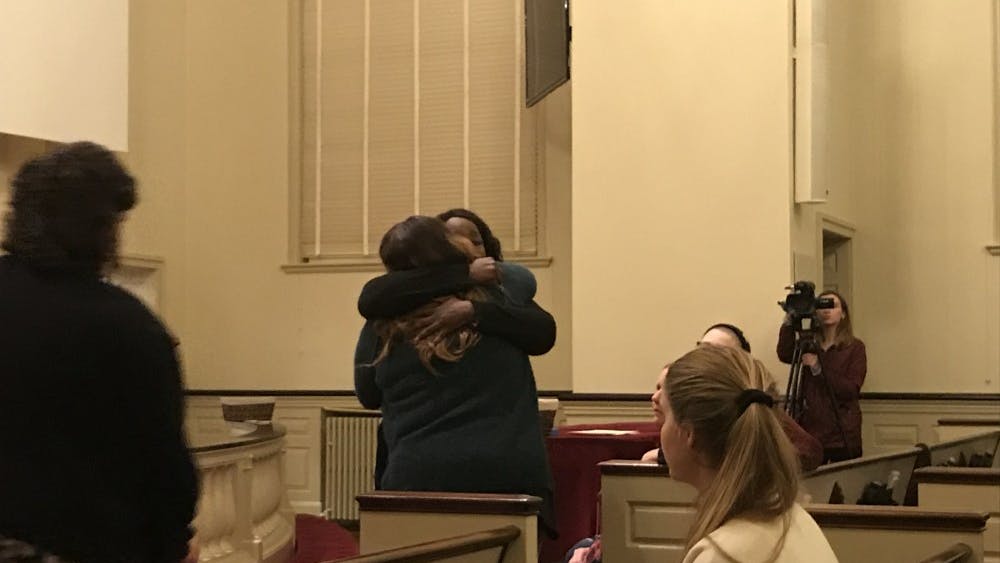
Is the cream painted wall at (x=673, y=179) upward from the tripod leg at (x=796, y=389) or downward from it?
upward

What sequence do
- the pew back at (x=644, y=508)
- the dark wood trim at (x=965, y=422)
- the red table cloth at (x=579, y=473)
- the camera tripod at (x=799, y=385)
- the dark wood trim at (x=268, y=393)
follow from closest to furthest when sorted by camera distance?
the pew back at (x=644, y=508) → the red table cloth at (x=579, y=473) → the camera tripod at (x=799, y=385) → the dark wood trim at (x=965, y=422) → the dark wood trim at (x=268, y=393)

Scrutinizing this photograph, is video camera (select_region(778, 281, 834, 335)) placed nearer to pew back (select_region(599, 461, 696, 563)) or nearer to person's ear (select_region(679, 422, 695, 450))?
pew back (select_region(599, 461, 696, 563))

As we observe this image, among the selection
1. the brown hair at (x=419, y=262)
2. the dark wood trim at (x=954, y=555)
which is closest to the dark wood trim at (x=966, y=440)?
the dark wood trim at (x=954, y=555)

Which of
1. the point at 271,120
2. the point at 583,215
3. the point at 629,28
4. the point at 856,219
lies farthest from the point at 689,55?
the point at 271,120

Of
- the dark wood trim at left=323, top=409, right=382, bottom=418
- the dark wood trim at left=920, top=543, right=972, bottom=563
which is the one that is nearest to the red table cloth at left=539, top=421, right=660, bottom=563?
the dark wood trim at left=920, top=543, right=972, bottom=563

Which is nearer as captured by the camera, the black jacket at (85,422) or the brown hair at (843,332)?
the black jacket at (85,422)

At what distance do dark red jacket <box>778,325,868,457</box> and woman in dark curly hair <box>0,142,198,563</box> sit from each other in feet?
17.9

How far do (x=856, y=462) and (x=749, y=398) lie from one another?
12.1 ft

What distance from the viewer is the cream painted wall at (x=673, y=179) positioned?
838 centimetres

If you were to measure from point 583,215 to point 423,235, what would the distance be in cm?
542

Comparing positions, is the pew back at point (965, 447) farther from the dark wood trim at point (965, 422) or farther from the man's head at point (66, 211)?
the man's head at point (66, 211)

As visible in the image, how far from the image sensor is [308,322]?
36.2ft

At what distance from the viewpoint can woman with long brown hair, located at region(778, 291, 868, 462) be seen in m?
7.22

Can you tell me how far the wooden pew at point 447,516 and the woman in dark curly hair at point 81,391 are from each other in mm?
1398
